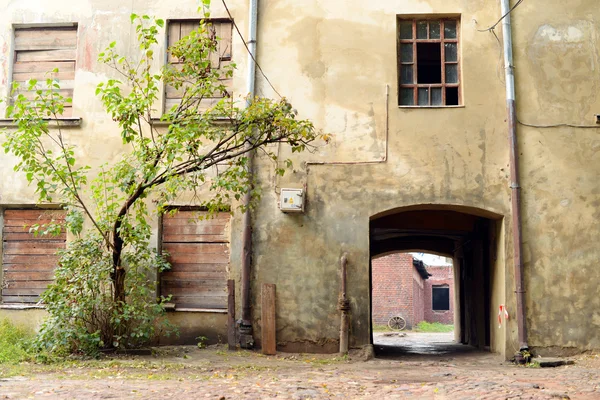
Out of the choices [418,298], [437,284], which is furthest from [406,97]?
[437,284]

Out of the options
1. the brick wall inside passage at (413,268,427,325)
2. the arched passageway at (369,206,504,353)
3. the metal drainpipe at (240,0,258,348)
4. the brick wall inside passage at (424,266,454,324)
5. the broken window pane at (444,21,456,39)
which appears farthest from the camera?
the brick wall inside passage at (424,266,454,324)

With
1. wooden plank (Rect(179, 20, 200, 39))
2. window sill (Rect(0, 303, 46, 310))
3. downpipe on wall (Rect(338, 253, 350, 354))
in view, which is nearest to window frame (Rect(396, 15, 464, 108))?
downpipe on wall (Rect(338, 253, 350, 354))

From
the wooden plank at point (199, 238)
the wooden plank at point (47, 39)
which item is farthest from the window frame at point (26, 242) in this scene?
the wooden plank at point (47, 39)

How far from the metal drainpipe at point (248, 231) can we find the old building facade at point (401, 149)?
11cm

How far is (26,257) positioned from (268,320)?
3.91m

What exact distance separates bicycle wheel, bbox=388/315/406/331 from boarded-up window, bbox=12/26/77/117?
24.3m

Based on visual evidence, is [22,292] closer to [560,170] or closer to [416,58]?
[416,58]

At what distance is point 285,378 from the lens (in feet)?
27.5

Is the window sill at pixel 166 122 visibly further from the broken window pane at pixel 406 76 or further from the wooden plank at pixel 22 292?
the wooden plank at pixel 22 292

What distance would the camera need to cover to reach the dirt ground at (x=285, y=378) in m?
7.08

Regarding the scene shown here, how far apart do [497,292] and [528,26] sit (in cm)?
401

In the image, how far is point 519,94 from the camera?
11180 mm

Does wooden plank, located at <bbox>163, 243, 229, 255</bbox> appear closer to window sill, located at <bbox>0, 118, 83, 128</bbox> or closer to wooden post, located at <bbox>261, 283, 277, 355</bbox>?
wooden post, located at <bbox>261, 283, 277, 355</bbox>

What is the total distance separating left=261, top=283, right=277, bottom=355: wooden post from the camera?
10828 mm
